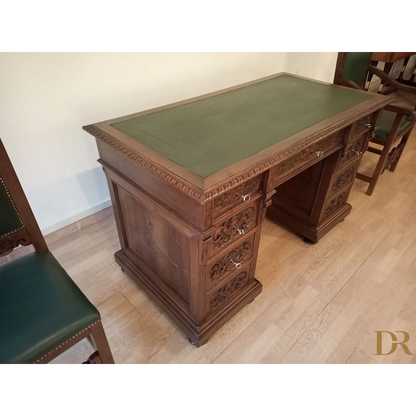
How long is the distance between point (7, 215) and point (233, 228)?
2.32ft

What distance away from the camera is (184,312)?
4.05ft

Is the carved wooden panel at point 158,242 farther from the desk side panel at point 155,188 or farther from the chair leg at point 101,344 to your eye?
the chair leg at point 101,344

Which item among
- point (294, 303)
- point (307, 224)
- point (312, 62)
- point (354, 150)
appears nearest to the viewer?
point (294, 303)

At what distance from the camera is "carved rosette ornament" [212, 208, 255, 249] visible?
3.32 ft

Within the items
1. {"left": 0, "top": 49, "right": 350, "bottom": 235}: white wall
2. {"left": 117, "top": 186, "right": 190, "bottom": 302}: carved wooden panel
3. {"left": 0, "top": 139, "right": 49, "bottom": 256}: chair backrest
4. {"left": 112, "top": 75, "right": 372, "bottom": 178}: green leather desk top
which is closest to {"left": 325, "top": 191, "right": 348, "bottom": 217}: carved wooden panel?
{"left": 112, "top": 75, "right": 372, "bottom": 178}: green leather desk top

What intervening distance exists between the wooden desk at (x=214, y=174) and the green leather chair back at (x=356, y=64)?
387 mm

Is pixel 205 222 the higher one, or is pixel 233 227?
pixel 205 222

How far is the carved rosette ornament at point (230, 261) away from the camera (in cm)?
111

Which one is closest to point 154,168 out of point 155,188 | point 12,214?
point 155,188

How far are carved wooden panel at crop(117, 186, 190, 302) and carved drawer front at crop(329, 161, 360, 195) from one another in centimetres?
89

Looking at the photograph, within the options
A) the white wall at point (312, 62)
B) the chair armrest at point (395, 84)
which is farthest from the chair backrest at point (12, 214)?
the white wall at point (312, 62)

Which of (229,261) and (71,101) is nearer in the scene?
(229,261)

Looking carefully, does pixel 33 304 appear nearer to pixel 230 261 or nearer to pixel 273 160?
pixel 230 261
